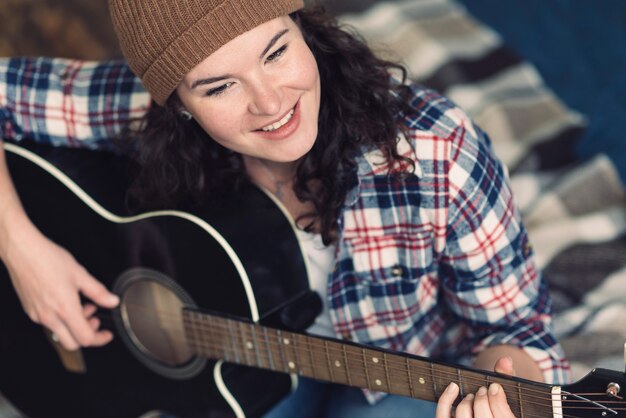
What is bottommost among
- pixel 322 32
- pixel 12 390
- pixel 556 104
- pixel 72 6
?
pixel 12 390

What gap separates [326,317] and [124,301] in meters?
0.37

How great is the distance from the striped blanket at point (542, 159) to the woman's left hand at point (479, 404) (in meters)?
0.56

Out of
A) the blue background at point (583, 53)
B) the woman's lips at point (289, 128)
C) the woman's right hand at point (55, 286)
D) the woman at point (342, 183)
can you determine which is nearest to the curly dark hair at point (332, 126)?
the woman at point (342, 183)

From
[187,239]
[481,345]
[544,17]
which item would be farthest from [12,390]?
[544,17]

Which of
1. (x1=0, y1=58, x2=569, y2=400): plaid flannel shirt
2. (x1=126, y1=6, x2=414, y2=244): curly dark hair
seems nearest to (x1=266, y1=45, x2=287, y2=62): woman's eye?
(x1=126, y1=6, x2=414, y2=244): curly dark hair

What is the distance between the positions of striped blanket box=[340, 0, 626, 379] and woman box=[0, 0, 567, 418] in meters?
0.25

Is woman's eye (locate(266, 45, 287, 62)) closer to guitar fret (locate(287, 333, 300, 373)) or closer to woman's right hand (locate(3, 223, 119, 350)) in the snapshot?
Answer: guitar fret (locate(287, 333, 300, 373))

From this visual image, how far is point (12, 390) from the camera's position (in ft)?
5.55

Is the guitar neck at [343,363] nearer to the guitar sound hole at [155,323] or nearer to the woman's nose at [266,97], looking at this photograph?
the guitar sound hole at [155,323]

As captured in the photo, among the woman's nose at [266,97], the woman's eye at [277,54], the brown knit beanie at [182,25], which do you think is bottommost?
the woman's nose at [266,97]

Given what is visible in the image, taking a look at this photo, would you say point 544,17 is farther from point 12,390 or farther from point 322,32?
point 12,390

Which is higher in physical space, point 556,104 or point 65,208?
point 65,208

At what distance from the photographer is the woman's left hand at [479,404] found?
0.99 meters

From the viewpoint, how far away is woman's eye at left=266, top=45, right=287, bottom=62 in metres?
1.11
